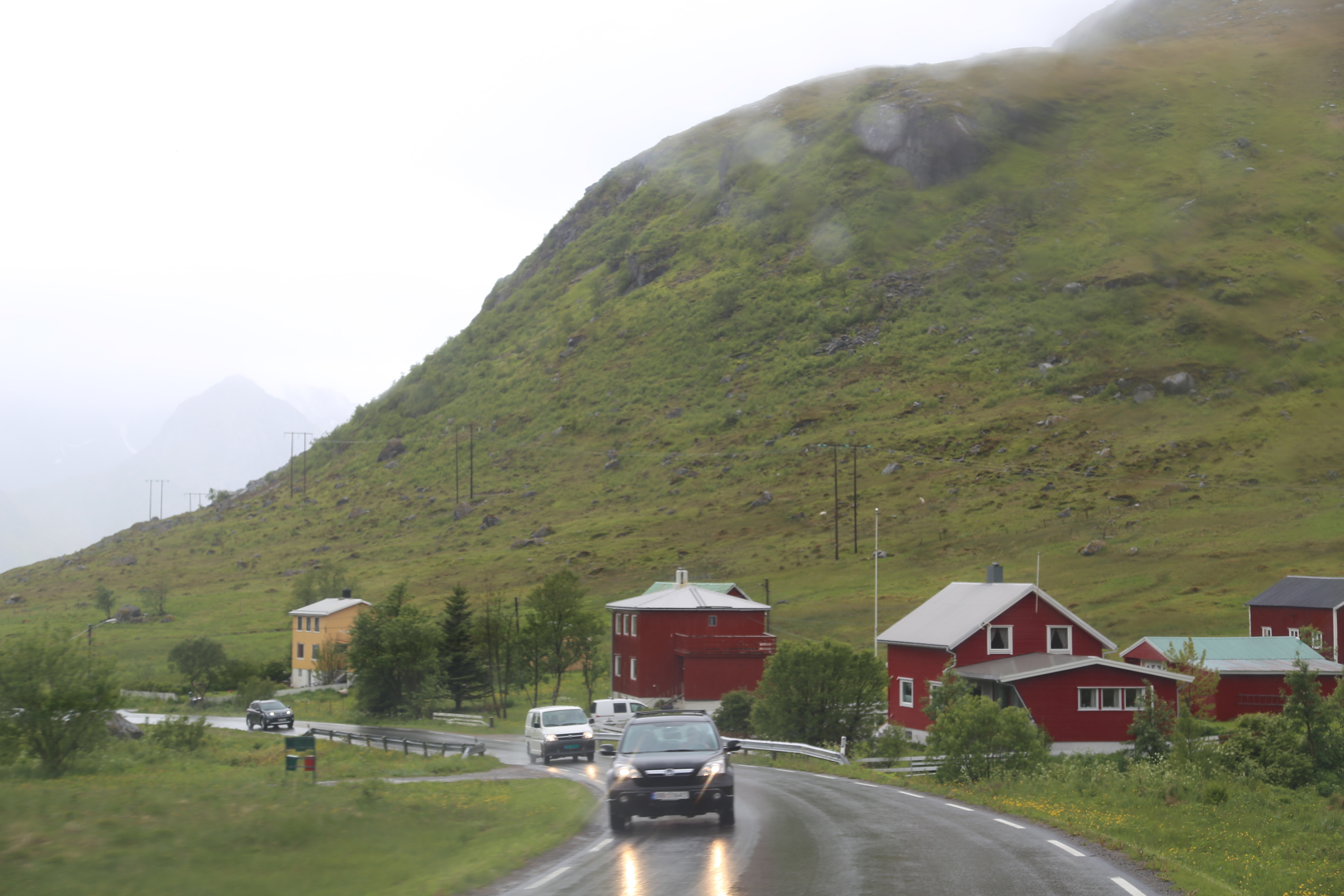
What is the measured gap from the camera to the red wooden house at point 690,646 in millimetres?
62031

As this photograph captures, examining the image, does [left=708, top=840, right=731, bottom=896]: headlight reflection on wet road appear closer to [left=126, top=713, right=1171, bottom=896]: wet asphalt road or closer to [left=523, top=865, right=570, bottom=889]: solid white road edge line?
[left=126, top=713, right=1171, bottom=896]: wet asphalt road

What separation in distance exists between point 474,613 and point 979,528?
46703 mm

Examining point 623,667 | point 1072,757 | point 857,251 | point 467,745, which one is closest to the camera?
point 1072,757

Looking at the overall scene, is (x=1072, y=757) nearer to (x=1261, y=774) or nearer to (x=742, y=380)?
(x=1261, y=774)

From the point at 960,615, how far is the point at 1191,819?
34661mm

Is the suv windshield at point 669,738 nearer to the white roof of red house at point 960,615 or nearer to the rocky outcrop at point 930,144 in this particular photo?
A: the white roof of red house at point 960,615

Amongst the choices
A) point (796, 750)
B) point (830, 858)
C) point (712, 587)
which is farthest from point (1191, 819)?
point (712, 587)

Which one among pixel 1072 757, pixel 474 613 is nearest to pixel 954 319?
pixel 474 613

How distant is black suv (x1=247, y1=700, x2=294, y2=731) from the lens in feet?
183

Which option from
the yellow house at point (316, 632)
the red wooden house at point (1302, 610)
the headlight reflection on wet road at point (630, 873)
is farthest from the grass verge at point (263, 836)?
the yellow house at point (316, 632)

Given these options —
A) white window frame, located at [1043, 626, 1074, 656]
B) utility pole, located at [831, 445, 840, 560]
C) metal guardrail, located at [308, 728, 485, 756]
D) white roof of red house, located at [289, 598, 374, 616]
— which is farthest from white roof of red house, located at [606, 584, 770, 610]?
utility pole, located at [831, 445, 840, 560]

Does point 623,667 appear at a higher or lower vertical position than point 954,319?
lower

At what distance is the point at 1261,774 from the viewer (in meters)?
30.9

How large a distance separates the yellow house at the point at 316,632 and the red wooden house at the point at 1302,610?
63.4 metres
